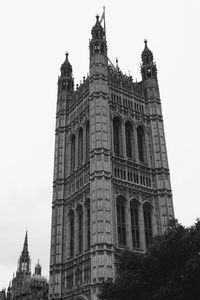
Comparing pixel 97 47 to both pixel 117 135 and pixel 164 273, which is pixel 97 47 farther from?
pixel 164 273

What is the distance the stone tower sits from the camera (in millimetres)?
43844

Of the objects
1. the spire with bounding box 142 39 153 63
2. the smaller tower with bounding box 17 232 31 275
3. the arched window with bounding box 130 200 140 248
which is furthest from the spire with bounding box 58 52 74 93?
the smaller tower with bounding box 17 232 31 275

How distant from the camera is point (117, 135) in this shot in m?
52.7

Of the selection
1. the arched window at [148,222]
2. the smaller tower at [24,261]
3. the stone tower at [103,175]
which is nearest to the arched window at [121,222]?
the stone tower at [103,175]

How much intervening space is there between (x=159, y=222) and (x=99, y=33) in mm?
28001

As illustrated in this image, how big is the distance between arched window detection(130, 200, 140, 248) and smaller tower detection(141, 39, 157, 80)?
2080 cm

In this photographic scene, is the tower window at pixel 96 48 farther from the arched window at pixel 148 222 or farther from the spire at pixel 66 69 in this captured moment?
the arched window at pixel 148 222

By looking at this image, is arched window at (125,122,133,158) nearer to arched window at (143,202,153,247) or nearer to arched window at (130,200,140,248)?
arched window at (130,200,140,248)

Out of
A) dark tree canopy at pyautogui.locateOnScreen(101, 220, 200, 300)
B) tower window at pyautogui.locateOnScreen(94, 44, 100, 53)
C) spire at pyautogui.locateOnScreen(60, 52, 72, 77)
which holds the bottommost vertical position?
dark tree canopy at pyautogui.locateOnScreen(101, 220, 200, 300)

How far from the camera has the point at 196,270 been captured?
23703mm

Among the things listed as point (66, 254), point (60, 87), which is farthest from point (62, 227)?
Result: point (60, 87)

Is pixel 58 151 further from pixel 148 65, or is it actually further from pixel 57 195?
pixel 148 65

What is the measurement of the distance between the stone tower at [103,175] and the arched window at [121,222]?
0.35 feet

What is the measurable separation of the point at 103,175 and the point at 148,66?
2261 centimetres
